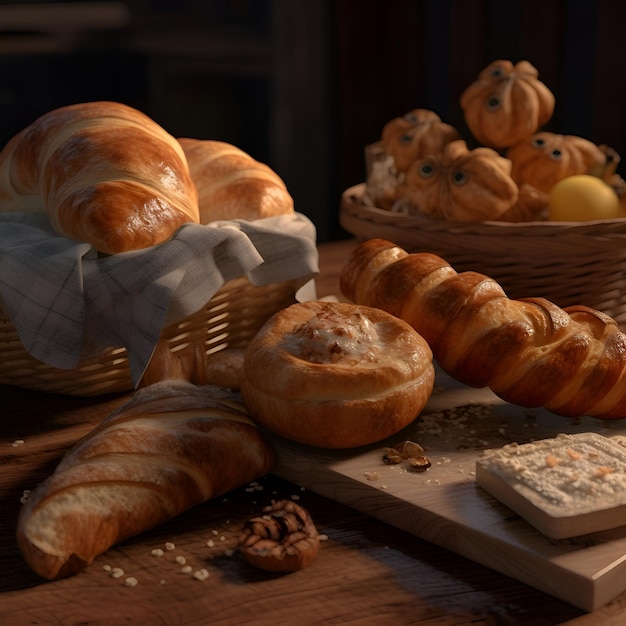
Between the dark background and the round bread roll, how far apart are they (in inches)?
58.9

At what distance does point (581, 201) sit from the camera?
145cm

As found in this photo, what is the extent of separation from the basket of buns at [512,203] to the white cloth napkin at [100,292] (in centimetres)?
39

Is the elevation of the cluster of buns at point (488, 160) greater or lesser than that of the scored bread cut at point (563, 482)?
greater

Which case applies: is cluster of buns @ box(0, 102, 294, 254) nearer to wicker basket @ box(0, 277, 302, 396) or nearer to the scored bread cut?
wicker basket @ box(0, 277, 302, 396)

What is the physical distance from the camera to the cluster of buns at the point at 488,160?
1438 mm

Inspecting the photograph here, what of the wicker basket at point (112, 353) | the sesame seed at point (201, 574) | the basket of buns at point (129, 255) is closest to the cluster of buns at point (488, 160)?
the basket of buns at point (129, 255)

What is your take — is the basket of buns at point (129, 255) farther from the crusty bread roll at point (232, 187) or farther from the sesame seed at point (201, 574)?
the sesame seed at point (201, 574)

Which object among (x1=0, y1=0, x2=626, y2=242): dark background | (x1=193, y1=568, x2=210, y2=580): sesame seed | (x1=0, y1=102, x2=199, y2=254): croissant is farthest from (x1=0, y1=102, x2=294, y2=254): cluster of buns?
(x1=0, y1=0, x2=626, y2=242): dark background

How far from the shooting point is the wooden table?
Result: 31.3 inches

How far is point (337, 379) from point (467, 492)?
0.18 metres

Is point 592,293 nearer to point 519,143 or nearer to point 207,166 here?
point 519,143

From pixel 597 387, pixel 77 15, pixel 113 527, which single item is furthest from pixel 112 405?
pixel 77 15

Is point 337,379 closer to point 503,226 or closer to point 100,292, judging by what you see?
point 100,292

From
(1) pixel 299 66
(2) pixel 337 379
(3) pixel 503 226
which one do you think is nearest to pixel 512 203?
(3) pixel 503 226
